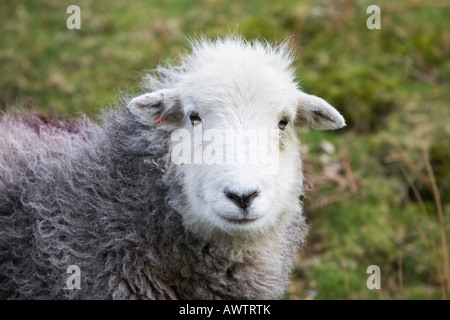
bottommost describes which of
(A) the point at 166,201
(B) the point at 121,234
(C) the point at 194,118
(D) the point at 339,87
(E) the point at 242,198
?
(B) the point at 121,234

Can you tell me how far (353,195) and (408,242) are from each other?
1.02m

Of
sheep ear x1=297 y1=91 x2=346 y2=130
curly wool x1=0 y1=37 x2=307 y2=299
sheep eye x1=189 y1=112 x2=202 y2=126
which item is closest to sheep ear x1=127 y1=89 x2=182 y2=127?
curly wool x1=0 y1=37 x2=307 y2=299

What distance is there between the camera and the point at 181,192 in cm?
450

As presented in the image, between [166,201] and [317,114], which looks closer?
[166,201]

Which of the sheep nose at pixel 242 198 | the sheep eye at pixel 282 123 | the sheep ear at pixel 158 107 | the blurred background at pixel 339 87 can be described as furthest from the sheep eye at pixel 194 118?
the blurred background at pixel 339 87

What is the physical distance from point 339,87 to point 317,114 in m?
5.11

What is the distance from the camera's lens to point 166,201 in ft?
15.0

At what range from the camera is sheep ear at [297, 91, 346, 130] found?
4.84m

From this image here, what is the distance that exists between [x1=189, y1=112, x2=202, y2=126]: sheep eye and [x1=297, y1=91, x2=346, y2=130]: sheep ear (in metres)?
0.89

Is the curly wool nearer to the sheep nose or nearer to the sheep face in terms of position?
the sheep face

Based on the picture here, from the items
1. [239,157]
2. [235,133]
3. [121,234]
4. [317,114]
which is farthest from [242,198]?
[317,114]

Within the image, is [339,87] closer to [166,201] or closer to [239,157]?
[166,201]
